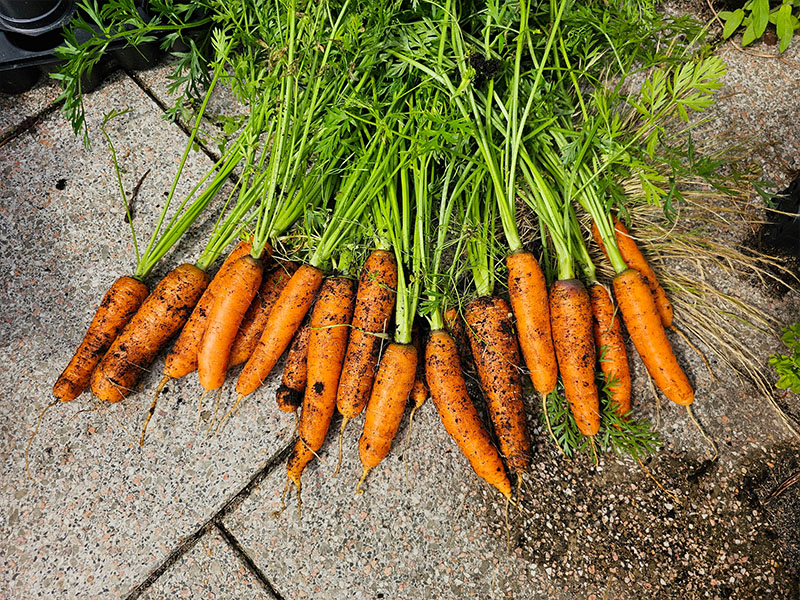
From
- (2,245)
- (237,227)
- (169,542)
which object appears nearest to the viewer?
(169,542)

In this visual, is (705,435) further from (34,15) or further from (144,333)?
(34,15)

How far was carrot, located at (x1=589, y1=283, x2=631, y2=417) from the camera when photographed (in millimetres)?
2010

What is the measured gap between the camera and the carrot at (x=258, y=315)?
2.09m

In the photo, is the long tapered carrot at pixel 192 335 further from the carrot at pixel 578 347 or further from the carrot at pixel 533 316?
the carrot at pixel 578 347

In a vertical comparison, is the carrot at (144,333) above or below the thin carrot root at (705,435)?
above

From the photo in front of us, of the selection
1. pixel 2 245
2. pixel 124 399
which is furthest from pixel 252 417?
Result: pixel 2 245

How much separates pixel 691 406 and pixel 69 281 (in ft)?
7.56

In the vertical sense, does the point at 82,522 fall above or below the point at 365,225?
below

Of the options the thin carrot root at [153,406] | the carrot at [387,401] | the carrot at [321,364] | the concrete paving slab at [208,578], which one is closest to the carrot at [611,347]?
the carrot at [387,401]

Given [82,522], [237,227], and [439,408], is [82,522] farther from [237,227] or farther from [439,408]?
[439,408]

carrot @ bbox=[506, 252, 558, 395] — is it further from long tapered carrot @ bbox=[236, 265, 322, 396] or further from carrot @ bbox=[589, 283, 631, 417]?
long tapered carrot @ bbox=[236, 265, 322, 396]

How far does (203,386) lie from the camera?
2061 mm

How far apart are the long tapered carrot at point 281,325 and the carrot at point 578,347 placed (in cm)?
81

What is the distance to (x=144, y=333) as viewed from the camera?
2.01 metres
